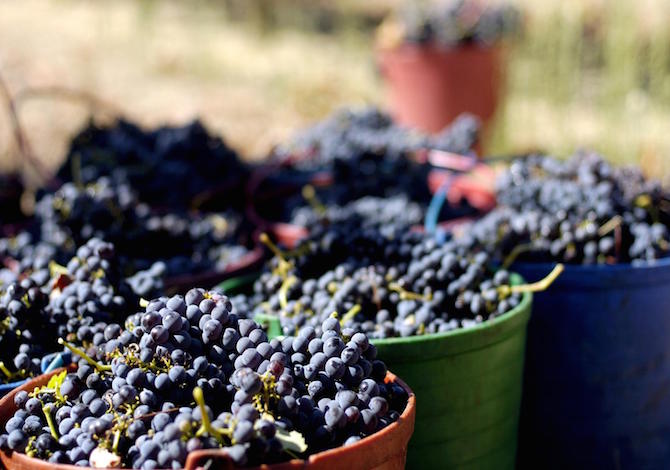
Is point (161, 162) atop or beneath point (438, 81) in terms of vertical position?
beneath

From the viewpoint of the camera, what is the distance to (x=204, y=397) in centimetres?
118

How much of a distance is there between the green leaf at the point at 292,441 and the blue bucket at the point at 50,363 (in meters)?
0.57

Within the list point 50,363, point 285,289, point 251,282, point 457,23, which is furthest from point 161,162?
point 457,23

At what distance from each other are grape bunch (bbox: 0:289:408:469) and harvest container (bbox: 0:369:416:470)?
0.9 inches

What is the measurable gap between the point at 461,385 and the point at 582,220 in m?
0.71

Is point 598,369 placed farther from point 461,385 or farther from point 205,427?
point 205,427

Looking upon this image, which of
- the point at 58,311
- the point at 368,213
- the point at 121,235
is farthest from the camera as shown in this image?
the point at 368,213

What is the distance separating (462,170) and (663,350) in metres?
0.97

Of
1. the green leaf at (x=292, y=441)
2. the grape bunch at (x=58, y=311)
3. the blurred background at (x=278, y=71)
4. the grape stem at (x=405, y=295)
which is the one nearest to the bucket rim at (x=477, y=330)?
the grape stem at (x=405, y=295)

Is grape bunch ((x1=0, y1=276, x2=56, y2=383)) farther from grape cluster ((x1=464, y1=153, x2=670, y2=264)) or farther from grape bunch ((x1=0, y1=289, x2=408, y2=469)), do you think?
grape cluster ((x1=464, y1=153, x2=670, y2=264))

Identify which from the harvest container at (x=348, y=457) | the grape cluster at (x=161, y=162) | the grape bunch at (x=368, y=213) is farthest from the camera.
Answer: the grape cluster at (x=161, y=162)

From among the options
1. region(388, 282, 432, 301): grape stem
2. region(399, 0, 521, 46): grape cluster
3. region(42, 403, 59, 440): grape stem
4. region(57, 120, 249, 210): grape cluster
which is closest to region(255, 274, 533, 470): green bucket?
region(388, 282, 432, 301): grape stem

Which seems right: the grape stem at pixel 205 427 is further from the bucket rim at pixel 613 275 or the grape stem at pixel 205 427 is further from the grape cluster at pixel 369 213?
the grape cluster at pixel 369 213

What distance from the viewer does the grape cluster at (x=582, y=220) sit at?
200 centimetres
